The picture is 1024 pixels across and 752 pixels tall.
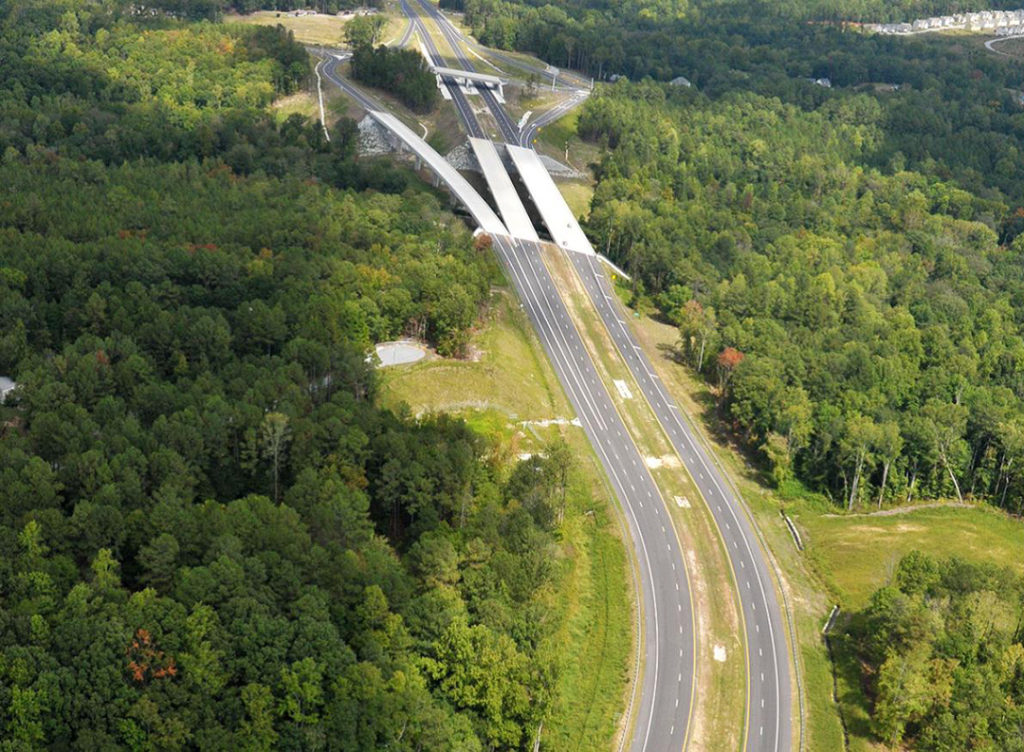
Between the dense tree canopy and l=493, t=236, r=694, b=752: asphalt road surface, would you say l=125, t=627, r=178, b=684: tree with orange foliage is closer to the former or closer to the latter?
l=493, t=236, r=694, b=752: asphalt road surface

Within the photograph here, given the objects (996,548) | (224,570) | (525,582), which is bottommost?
(996,548)

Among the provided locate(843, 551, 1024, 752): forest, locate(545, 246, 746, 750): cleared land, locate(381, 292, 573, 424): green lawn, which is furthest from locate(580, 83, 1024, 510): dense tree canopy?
locate(843, 551, 1024, 752): forest

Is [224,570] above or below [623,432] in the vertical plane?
above

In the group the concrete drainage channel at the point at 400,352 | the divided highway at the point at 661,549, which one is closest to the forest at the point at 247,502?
the concrete drainage channel at the point at 400,352

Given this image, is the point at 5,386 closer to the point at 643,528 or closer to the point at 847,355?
the point at 643,528

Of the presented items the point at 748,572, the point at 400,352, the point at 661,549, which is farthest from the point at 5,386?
the point at 748,572

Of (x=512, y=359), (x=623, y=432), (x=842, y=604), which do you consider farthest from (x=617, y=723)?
(x=512, y=359)

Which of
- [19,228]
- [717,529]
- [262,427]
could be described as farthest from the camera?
[19,228]

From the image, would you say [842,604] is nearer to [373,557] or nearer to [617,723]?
[617,723]
